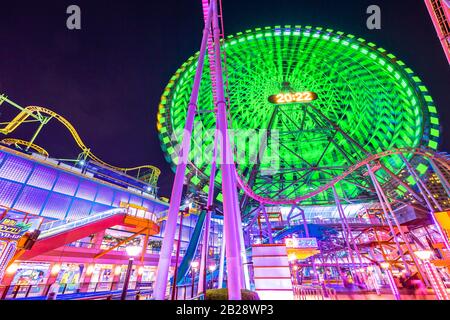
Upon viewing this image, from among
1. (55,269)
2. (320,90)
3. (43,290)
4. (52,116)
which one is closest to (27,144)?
(52,116)

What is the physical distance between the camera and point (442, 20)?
7324mm

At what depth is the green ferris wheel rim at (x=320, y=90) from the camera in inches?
919

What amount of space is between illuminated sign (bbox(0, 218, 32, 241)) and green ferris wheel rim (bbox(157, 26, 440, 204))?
1407 cm

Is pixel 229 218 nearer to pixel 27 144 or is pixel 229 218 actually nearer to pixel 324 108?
pixel 324 108

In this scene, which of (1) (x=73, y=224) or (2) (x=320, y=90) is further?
(2) (x=320, y=90)

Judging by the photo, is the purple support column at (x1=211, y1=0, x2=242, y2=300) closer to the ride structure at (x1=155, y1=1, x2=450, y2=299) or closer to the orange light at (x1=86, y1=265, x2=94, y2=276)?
the ride structure at (x1=155, y1=1, x2=450, y2=299)

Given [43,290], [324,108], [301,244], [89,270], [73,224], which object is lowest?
[43,290]

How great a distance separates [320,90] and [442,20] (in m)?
20.6

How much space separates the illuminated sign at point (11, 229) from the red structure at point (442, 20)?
81.4 feet

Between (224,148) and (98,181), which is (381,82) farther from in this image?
(98,181)

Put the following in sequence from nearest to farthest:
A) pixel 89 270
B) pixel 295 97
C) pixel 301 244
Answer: pixel 301 244, pixel 295 97, pixel 89 270

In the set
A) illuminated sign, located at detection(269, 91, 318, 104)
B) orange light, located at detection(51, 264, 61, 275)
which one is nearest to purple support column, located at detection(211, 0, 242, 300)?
illuminated sign, located at detection(269, 91, 318, 104)

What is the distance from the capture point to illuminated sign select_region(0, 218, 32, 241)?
1297 cm
